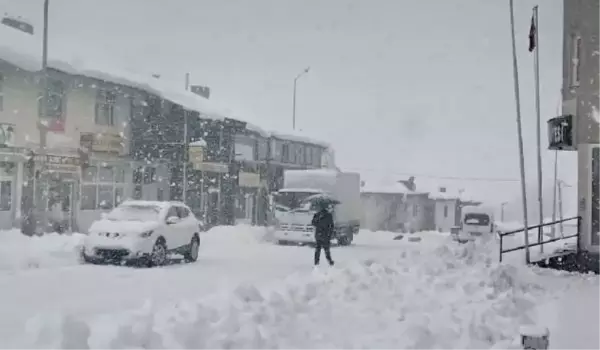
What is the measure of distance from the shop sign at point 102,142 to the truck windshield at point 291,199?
25.9ft

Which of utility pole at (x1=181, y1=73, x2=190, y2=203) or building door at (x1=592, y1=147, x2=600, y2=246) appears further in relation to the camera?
utility pole at (x1=181, y1=73, x2=190, y2=203)

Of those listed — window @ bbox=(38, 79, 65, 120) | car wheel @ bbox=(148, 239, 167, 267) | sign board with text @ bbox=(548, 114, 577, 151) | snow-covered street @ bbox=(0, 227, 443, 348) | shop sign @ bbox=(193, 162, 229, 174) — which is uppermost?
window @ bbox=(38, 79, 65, 120)

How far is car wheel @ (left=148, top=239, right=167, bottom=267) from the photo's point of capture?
17.8m

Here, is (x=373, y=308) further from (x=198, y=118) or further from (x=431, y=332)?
(x=198, y=118)

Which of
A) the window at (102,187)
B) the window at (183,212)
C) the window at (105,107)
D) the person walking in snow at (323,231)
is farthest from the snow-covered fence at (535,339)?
the window at (105,107)

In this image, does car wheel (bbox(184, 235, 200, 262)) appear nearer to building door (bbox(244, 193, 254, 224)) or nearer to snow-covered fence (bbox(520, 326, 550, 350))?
snow-covered fence (bbox(520, 326, 550, 350))

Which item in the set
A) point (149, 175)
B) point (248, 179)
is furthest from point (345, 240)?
point (248, 179)

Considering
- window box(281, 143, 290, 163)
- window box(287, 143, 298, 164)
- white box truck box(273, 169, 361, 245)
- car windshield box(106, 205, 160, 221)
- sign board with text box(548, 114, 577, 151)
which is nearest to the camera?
sign board with text box(548, 114, 577, 151)

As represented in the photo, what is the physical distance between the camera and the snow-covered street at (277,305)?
731 cm

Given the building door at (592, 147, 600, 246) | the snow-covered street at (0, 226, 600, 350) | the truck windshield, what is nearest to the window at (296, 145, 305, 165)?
the truck windshield

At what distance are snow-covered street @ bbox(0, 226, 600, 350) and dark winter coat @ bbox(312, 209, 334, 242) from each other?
131 centimetres

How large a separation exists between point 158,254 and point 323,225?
12.6ft

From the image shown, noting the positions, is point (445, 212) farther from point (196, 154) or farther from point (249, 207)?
point (196, 154)

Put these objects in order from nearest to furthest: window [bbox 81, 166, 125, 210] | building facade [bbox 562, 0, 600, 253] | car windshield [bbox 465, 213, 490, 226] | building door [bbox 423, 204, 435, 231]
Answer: building facade [bbox 562, 0, 600, 253], window [bbox 81, 166, 125, 210], car windshield [bbox 465, 213, 490, 226], building door [bbox 423, 204, 435, 231]
